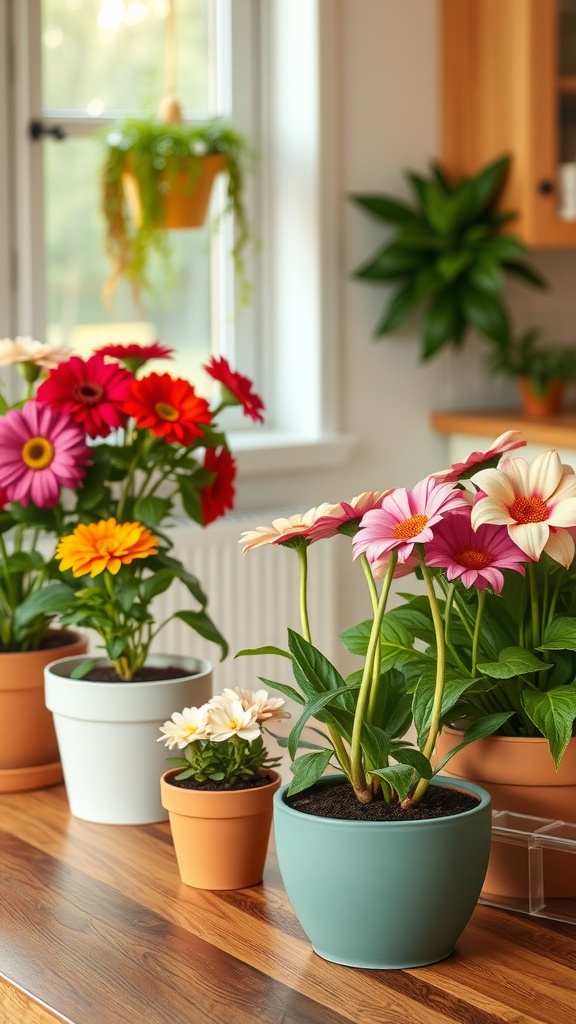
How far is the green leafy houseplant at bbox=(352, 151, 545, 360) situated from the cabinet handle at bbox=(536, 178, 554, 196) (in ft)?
0.31

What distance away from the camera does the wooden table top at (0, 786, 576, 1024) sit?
2.85ft

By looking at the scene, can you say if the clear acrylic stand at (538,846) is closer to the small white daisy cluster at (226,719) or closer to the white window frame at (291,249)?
the small white daisy cluster at (226,719)

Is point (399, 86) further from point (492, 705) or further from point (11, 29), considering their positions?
point (492, 705)

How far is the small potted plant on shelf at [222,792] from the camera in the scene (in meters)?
1.06

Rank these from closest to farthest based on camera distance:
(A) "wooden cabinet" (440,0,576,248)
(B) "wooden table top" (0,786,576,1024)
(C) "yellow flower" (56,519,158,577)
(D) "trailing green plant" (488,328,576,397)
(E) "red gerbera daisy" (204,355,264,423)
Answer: (B) "wooden table top" (0,786,576,1024), (C) "yellow flower" (56,519,158,577), (E) "red gerbera daisy" (204,355,264,423), (A) "wooden cabinet" (440,0,576,248), (D) "trailing green plant" (488,328,576,397)

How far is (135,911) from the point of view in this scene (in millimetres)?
1052

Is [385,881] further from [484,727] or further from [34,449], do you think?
[34,449]

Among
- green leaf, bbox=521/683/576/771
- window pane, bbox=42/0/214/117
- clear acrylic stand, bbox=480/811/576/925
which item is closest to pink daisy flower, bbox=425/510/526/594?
green leaf, bbox=521/683/576/771

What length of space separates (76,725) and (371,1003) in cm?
49

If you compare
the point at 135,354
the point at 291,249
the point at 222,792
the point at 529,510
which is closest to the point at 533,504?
the point at 529,510

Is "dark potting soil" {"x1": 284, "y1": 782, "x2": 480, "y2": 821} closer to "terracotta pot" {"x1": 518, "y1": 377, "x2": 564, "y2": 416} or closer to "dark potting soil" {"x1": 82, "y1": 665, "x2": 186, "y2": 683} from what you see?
"dark potting soil" {"x1": 82, "y1": 665, "x2": 186, "y2": 683}

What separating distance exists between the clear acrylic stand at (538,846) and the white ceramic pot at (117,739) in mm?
359

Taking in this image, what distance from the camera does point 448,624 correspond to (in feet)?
3.45

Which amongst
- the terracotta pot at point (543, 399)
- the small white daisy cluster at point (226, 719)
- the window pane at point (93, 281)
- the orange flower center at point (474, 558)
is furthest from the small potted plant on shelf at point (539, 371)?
the orange flower center at point (474, 558)
